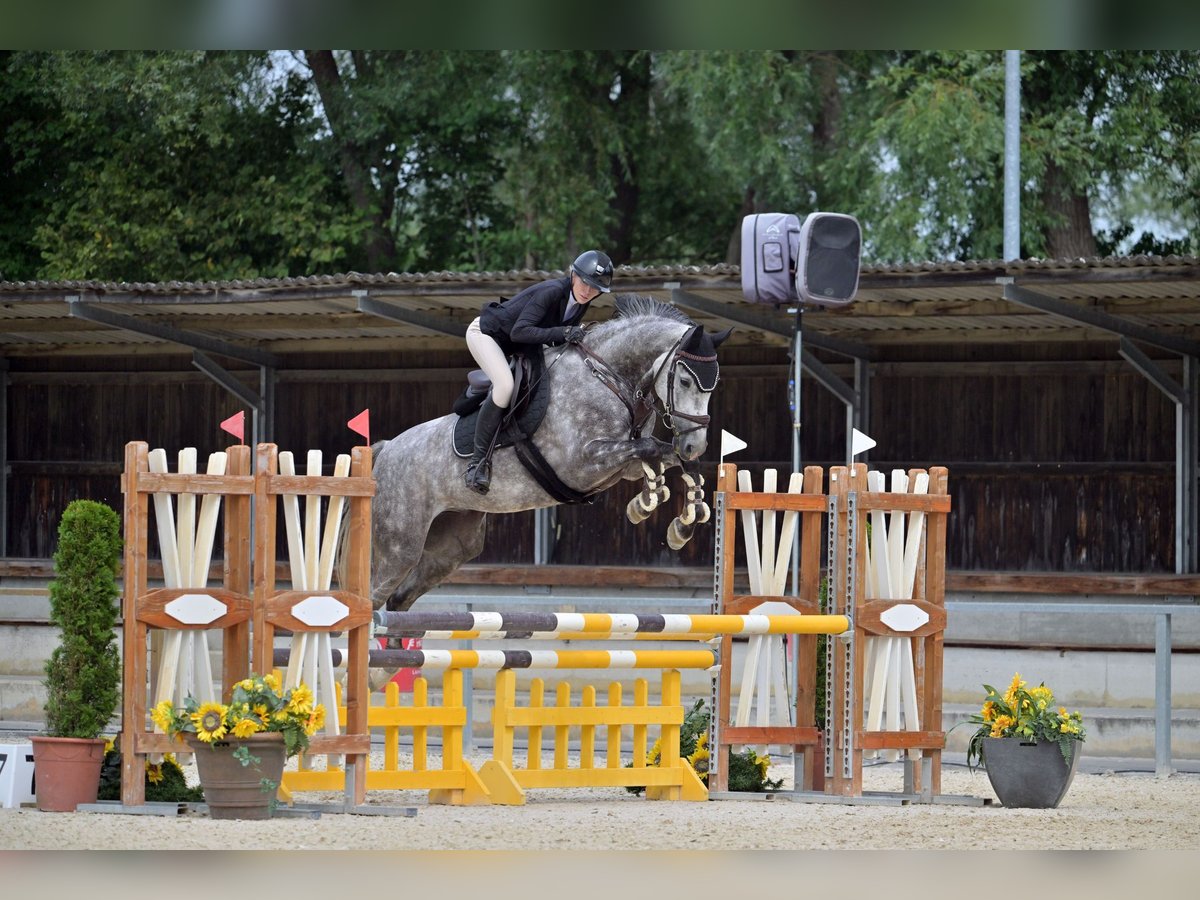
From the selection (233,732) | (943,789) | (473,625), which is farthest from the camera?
(943,789)

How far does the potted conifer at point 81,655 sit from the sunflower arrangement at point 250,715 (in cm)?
37

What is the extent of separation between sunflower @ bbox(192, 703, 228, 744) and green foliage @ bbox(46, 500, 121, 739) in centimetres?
62

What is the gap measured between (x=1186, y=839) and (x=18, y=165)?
18635mm

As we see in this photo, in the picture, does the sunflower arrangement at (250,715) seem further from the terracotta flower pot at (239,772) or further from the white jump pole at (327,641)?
the white jump pole at (327,641)

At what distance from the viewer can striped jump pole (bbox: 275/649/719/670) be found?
6.04 metres

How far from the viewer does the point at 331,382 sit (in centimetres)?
1480

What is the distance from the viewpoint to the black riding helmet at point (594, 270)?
6.01 m

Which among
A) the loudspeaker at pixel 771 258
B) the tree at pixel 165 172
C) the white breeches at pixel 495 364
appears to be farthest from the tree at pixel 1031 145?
the white breeches at pixel 495 364

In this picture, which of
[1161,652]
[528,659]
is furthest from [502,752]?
[1161,652]

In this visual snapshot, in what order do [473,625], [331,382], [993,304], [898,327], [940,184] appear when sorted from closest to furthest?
[473,625], [993,304], [898,327], [331,382], [940,184]

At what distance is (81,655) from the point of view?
579 cm

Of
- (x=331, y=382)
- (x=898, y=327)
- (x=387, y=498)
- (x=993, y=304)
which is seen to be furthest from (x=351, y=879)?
(x=331, y=382)

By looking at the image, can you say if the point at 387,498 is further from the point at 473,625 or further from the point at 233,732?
the point at 233,732

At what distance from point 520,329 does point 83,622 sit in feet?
6.35
